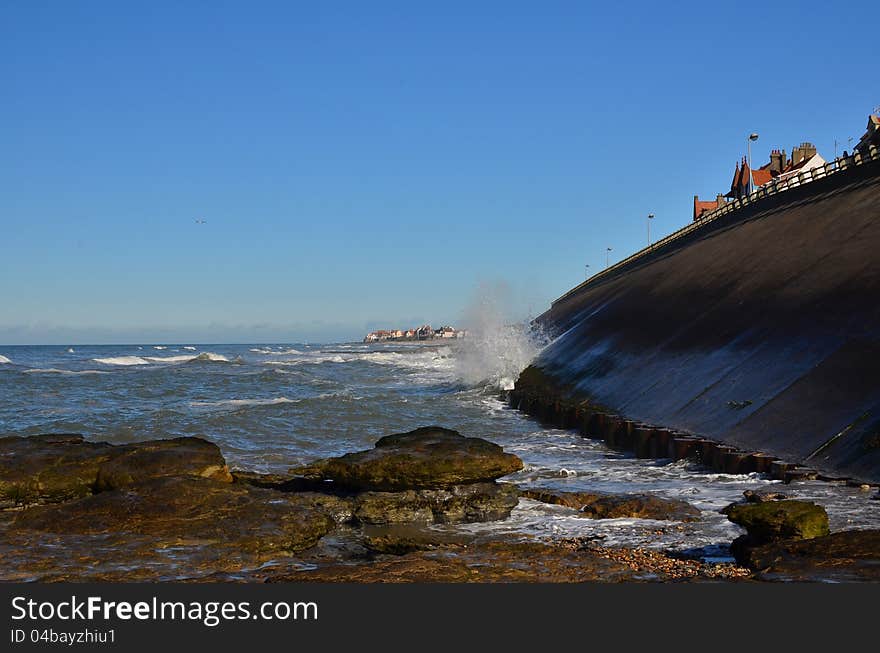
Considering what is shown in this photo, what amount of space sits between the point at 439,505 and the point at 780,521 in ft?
17.5

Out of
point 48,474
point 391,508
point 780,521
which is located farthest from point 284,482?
point 780,521

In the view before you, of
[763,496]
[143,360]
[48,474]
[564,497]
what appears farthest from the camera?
[143,360]

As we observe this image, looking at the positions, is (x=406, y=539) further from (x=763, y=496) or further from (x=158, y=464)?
(x=763, y=496)

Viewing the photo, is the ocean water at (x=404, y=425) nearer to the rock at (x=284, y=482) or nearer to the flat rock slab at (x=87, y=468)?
the rock at (x=284, y=482)

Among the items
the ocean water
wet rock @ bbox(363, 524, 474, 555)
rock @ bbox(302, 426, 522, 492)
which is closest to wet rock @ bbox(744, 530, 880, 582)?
the ocean water

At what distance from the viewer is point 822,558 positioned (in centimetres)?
735

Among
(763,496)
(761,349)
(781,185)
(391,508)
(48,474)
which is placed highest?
(781,185)

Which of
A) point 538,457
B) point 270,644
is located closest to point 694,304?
point 538,457

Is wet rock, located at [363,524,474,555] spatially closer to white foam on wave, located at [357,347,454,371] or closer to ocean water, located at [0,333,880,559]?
ocean water, located at [0,333,880,559]

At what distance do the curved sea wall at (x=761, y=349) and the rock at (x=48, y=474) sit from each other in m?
10.4

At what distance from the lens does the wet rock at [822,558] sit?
6.83 m

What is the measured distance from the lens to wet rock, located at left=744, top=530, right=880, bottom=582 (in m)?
6.83

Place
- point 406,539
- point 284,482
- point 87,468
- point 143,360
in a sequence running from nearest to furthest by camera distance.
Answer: point 406,539, point 87,468, point 284,482, point 143,360

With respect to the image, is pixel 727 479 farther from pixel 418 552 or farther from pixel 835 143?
pixel 835 143
